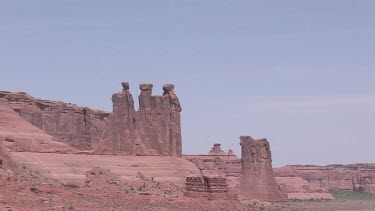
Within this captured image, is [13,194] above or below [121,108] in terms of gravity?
below

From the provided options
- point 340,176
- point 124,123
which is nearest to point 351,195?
point 340,176

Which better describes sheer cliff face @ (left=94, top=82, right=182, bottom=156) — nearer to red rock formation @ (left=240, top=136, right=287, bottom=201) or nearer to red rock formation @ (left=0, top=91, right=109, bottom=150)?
red rock formation @ (left=0, top=91, right=109, bottom=150)

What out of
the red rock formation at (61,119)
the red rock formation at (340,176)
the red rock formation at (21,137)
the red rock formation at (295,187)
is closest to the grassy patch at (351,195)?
the red rock formation at (340,176)

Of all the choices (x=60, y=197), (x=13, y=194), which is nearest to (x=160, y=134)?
(x=60, y=197)

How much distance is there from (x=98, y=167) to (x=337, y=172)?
4023 inches

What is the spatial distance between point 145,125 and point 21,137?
2130 cm

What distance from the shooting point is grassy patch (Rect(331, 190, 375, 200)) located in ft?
454

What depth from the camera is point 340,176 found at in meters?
154

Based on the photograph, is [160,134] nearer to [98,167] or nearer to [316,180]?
[98,167]

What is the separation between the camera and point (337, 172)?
15588 cm

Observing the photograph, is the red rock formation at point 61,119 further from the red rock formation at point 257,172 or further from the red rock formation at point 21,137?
the red rock formation at point 257,172

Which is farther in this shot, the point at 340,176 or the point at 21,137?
the point at 340,176

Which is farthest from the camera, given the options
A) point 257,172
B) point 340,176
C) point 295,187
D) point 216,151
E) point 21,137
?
point 340,176

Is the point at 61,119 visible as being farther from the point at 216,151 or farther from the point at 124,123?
the point at 216,151
